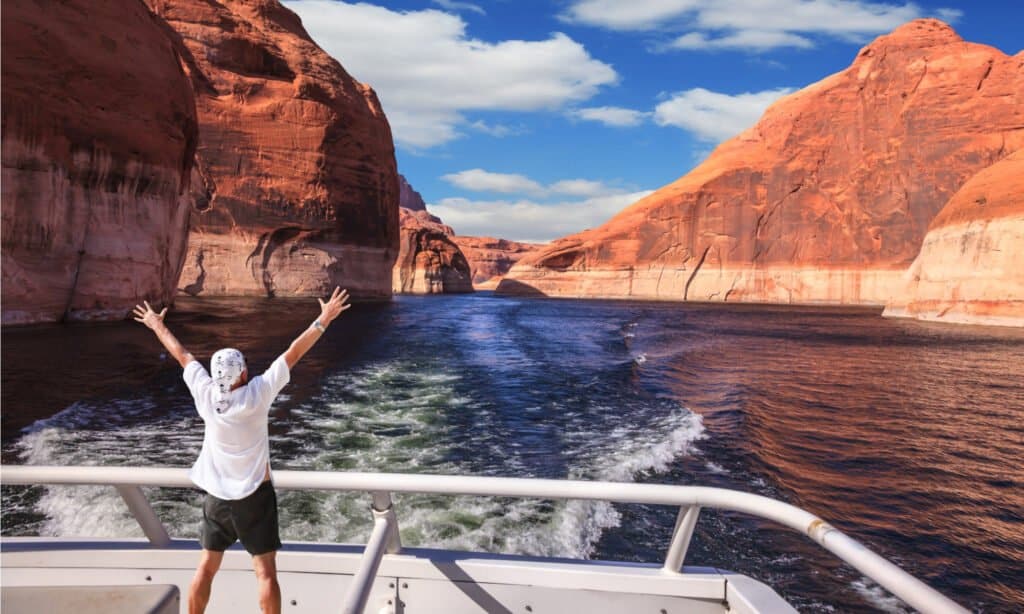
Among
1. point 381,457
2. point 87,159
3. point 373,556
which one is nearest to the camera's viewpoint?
point 373,556

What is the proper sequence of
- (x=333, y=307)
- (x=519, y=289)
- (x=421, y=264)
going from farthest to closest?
(x=421, y=264)
(x=519, y=289)
(x=333, y=307)

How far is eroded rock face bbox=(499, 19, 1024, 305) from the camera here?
182 feet

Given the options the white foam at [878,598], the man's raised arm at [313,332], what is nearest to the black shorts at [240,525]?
the man's raised arm at [313,332]

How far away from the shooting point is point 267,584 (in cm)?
257

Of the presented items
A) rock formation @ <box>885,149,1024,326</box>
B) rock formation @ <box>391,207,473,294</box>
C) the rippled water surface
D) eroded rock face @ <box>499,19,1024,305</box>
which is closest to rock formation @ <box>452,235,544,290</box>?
rock formation @ <box>391,207,473,294</box>

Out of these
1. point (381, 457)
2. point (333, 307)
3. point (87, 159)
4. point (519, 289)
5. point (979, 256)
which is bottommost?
point (381, 457)

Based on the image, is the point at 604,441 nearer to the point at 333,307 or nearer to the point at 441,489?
the point at 333,307

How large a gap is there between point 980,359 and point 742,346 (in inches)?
279

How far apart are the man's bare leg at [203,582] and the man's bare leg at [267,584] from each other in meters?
0.19

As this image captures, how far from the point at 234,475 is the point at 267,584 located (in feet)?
1.73

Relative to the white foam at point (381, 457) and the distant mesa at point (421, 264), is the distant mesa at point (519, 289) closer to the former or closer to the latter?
the distant mesa at point (421, 264)

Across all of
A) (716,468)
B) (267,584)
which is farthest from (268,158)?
(267,584)

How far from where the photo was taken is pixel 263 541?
255 centimetres

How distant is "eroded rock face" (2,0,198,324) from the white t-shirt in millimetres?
19911
